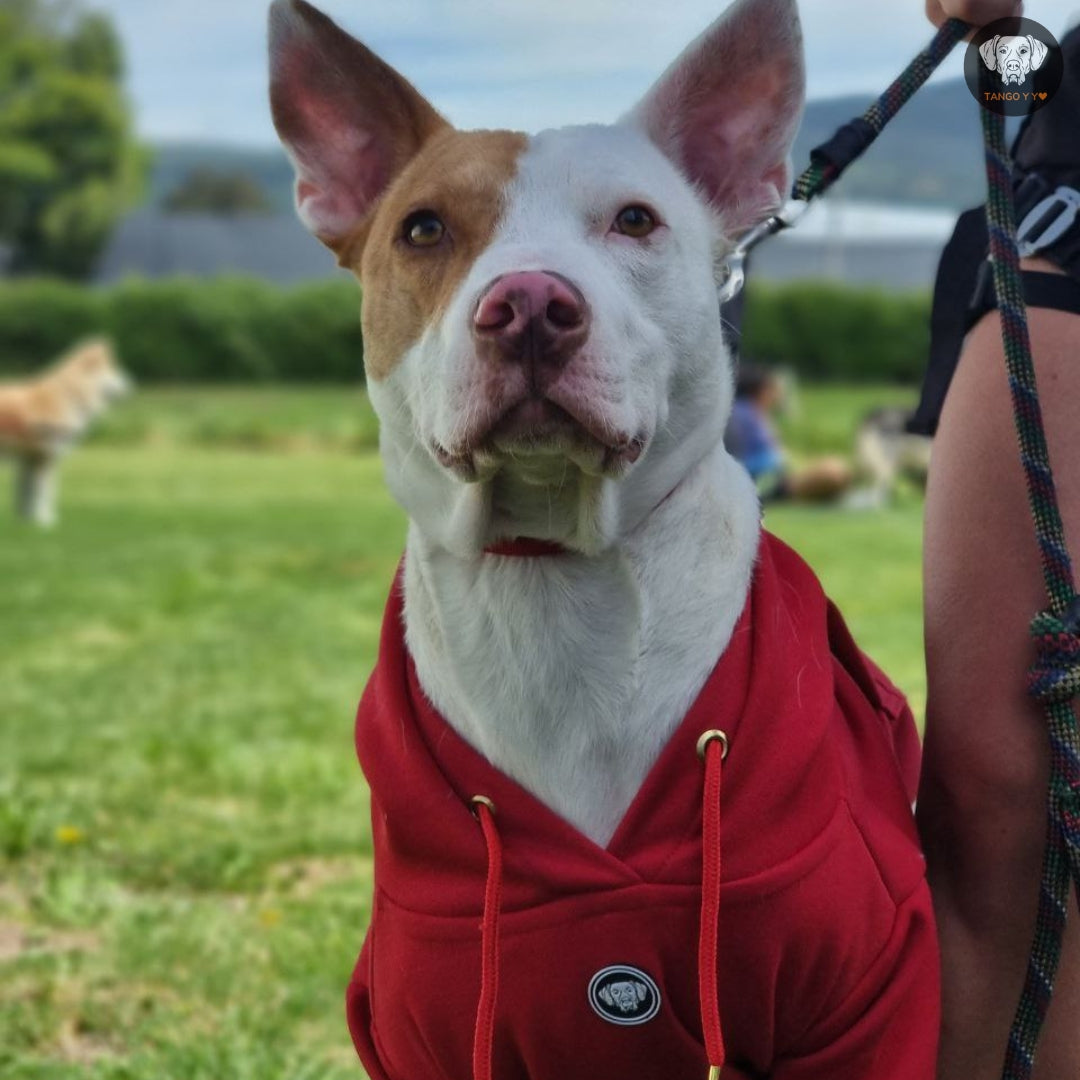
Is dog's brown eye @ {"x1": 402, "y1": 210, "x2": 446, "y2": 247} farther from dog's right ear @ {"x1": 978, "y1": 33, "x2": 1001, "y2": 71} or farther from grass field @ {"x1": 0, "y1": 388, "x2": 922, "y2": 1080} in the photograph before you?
grass field @ {"x1": 0, "y1": 388, "x2": 922, "y2": 1080}

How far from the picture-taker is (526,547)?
2.39 metres

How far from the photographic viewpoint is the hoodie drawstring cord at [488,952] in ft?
7.19

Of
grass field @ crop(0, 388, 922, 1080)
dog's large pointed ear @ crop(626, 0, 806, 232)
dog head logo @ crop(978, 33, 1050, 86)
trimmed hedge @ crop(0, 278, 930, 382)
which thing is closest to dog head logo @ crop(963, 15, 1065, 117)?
dog head logo @ crop(978, 33, 1050, 86)

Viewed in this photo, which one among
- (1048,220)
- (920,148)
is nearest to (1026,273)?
(1048,220)

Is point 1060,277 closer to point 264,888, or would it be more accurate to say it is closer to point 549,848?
point 549,848

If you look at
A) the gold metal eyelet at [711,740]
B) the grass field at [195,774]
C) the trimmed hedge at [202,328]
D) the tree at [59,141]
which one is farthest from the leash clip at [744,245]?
the tree at [59,141]

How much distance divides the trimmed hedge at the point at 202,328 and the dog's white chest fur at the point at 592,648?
98.9 ft

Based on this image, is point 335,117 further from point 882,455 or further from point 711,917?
point 882,455

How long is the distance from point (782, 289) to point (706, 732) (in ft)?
106

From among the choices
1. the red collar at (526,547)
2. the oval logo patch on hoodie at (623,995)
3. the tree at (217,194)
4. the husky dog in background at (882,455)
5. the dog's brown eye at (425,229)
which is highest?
the tree at (217,194)

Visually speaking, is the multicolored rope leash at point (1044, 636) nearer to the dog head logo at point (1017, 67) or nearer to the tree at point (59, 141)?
the dog head logo at point (1017, 67)

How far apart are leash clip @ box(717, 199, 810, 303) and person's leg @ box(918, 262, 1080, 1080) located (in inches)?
14.7

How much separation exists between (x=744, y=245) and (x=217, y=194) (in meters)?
79.1

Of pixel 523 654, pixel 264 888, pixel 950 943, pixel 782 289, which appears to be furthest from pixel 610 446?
pixel 782 289
